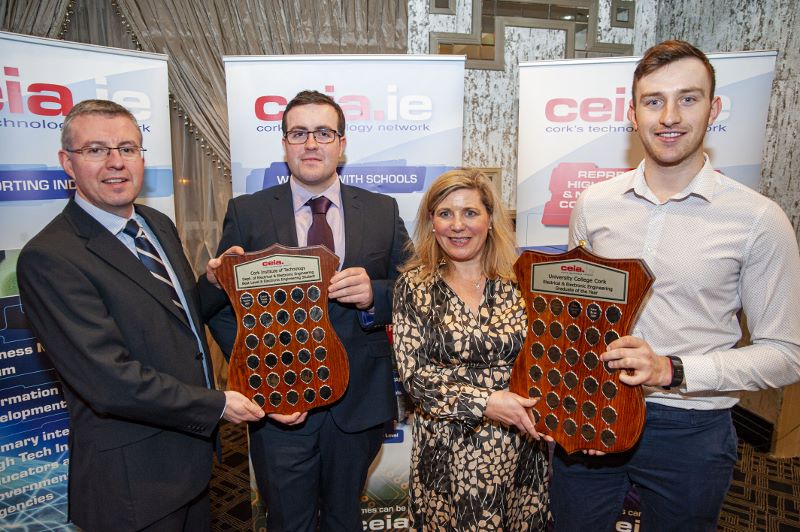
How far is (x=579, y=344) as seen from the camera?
1.58 metres

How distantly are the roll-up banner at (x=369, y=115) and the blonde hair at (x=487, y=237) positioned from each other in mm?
1123

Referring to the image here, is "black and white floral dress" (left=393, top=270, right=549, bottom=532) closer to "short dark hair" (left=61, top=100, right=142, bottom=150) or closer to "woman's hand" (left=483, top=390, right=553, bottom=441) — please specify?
"woman's hand" (left=483, top=390, right=553, bottom=441)

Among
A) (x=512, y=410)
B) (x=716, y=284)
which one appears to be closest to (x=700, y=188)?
(x=716, y=284)

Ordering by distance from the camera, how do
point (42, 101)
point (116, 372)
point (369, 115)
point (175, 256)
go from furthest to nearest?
point (369, 115) → point (42, 101) → point (175, 256) → point (116, 372)

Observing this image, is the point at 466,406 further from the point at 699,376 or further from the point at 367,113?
the point at 367,113

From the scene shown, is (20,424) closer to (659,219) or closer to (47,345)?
(47,345)

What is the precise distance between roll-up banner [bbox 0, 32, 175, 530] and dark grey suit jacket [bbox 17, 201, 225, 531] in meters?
1.46

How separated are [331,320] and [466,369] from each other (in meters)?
0.62

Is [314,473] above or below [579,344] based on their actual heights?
below

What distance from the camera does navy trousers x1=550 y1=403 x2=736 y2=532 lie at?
5.60 ft

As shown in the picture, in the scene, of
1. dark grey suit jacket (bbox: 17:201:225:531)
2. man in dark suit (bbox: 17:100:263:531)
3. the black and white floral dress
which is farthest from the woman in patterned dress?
dark grey suit jacket (bbox: 17:201:225:531)

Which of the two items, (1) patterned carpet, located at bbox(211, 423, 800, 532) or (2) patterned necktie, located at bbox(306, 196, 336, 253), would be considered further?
(1) patterned carpet, located at bbox(211, 423, 800, 532)

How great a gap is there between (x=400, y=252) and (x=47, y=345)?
139 cm

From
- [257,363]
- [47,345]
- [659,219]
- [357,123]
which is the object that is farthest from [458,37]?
[47,345]
